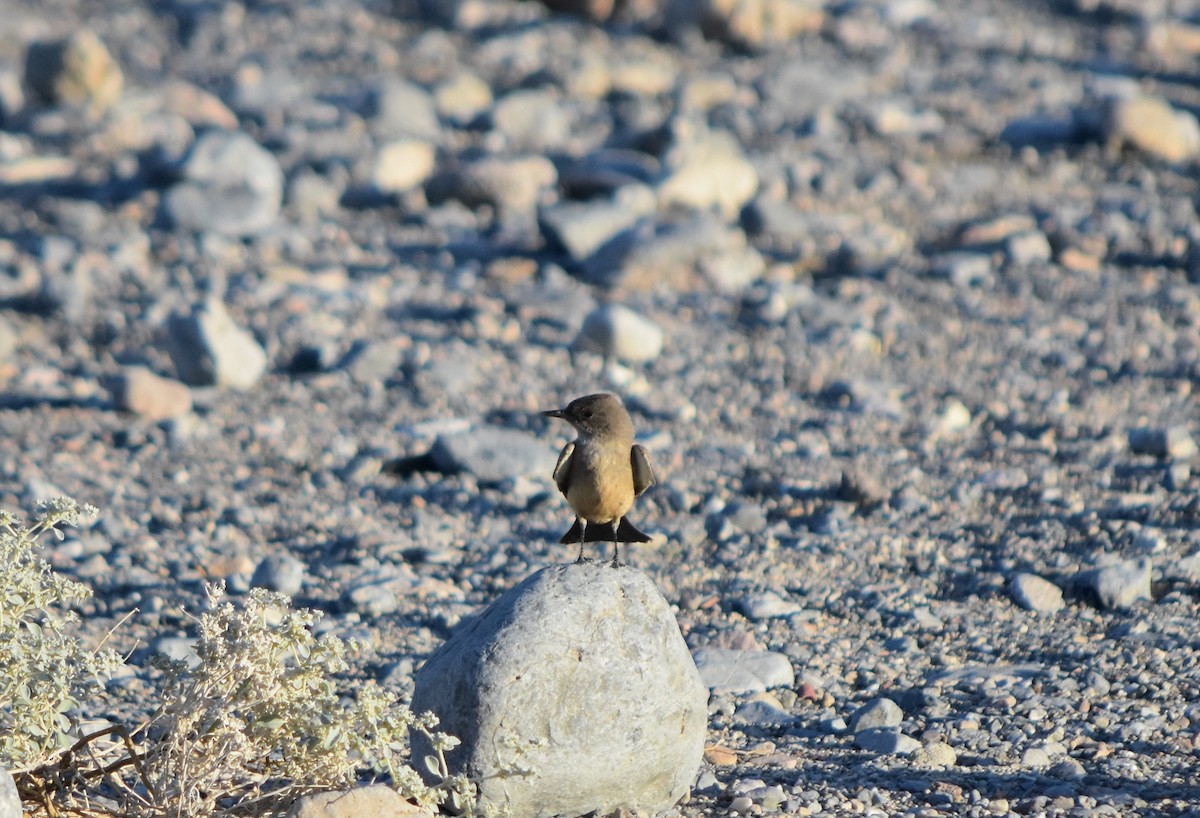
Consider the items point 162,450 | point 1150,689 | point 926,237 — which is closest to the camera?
point 1150,689

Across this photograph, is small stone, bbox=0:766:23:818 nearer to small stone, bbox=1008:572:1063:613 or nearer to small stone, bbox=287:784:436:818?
small stone, bbox=287:784:436:818

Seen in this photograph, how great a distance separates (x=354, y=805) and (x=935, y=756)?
1.85 meters

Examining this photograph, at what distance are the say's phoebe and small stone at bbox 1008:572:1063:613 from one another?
187 centimetres

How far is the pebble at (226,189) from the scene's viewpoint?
10.5m

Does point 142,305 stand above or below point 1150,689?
below

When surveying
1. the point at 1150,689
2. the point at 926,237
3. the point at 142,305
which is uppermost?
the point at 1150,689

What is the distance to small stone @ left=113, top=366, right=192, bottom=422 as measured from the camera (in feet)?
26.3

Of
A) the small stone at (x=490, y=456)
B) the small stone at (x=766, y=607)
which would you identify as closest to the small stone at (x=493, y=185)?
the small stone at (x=490, y=456)

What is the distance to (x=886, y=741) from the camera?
187 inches

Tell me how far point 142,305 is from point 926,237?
5.41 metres

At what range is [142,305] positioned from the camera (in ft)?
30.8

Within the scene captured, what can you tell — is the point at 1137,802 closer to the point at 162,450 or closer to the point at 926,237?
the point at 162,450

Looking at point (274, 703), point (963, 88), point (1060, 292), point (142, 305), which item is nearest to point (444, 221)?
point (142, 305)

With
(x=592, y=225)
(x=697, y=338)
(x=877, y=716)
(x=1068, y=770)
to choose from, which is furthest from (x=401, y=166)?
(x=1068, y=770)
